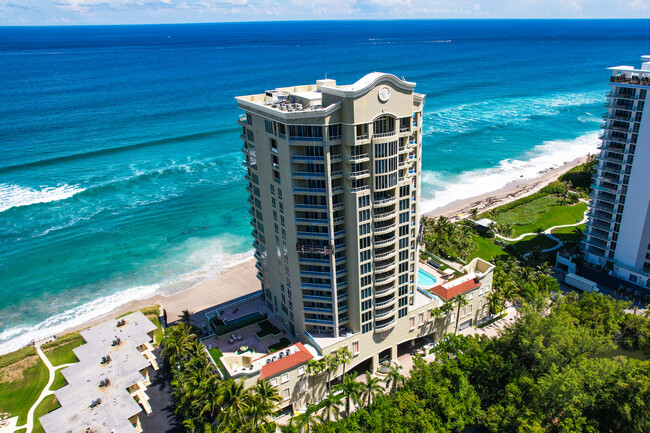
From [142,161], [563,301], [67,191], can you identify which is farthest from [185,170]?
[563,301]

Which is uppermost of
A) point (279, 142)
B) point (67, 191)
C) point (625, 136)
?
point (279, 142)

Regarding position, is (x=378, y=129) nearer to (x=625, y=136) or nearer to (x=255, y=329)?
(x=255, y=329)

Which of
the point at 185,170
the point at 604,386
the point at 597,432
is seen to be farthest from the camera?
the point at 185,170

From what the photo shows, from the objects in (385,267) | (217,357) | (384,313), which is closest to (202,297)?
(217,357)

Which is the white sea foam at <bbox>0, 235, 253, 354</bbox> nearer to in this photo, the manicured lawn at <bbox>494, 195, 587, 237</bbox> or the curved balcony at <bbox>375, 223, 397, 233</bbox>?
the curved balcony at <bbox>375, 223, 397, 233</bbox>

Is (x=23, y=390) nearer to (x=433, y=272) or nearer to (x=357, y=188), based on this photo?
(x=357, y=188)

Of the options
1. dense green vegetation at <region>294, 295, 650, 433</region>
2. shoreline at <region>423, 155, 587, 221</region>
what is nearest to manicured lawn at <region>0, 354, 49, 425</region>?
dense green vegetation at <region>294, 295, 650, 433</region>

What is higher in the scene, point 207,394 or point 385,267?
point 385,267
